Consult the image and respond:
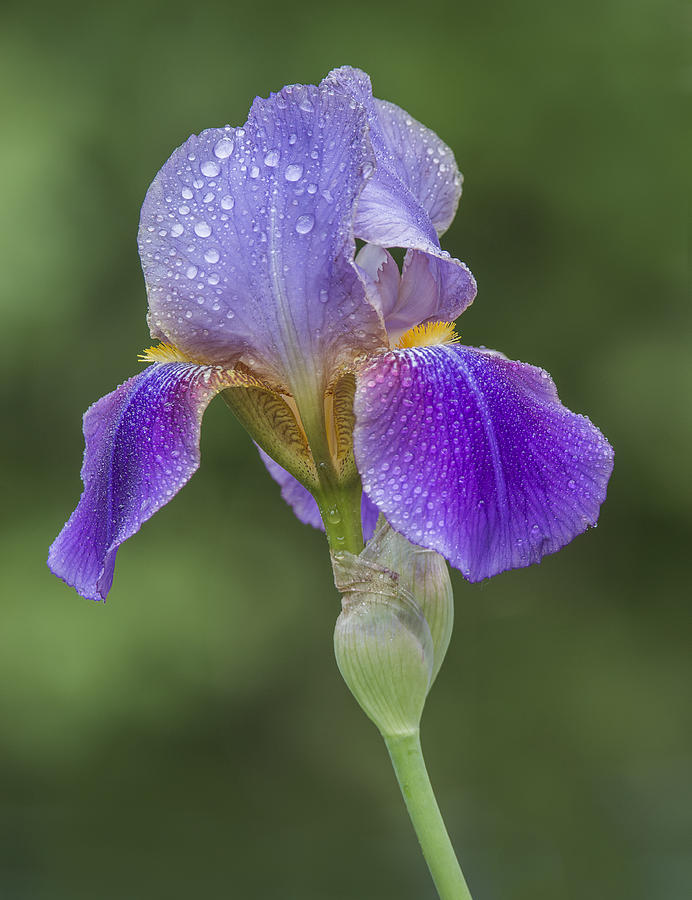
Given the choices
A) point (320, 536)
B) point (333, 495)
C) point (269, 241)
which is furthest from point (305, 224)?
point (320, 536)

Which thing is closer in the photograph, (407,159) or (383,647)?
(383,647)

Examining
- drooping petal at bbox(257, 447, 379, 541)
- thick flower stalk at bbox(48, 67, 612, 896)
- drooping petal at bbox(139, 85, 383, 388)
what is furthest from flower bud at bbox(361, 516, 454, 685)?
drooping petal at bbox(257, 447, 379, 541)

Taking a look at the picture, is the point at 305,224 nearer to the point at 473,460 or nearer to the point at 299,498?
the point at 473,460

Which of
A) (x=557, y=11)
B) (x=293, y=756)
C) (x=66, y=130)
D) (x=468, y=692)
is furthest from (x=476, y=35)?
(x=293, y=756)

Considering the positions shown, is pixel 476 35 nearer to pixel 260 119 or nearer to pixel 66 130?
pixel 66 130

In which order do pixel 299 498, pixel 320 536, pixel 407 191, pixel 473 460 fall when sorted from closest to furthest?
pixel 473 460, pixel 407 191, pixel 299 498, pixel 320 536
